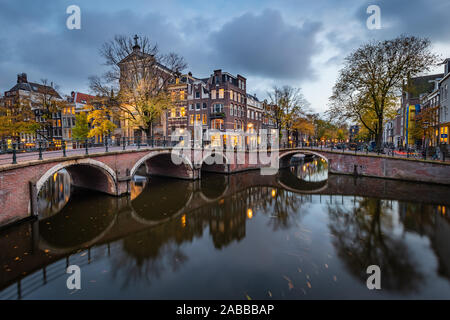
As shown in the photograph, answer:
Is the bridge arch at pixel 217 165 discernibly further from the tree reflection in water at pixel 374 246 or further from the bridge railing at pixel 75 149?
the tree reflection in water at pixel 374 246

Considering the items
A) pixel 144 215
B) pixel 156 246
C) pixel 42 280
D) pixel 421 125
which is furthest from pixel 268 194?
pixel 421 125

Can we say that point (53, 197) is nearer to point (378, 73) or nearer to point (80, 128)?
point (80, 128)

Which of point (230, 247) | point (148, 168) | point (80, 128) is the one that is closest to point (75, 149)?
point (148, 168)

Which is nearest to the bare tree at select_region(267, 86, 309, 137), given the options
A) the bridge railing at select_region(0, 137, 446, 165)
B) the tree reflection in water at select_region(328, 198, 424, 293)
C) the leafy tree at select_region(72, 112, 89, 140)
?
the bridge railing at select_region(0, 137, 446, 165)

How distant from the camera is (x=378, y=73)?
77.4 feet

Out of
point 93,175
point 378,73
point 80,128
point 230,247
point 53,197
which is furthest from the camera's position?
point 80,128

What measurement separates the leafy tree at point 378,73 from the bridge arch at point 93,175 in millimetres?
26667

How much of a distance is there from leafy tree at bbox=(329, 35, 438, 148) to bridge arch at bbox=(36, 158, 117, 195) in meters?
26.7

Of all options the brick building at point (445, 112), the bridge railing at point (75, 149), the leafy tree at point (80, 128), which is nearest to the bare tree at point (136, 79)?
the bridge railing at point (75, 149)

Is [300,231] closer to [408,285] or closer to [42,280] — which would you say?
[408,285]

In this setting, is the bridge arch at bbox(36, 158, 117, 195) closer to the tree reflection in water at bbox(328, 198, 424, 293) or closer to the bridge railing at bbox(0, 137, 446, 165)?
the bridge railing at bbox(0, 137, 446, 165)

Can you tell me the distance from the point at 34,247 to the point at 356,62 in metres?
31.6

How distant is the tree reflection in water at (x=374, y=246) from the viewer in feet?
21.9

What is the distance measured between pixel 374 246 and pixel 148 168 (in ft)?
77.1
